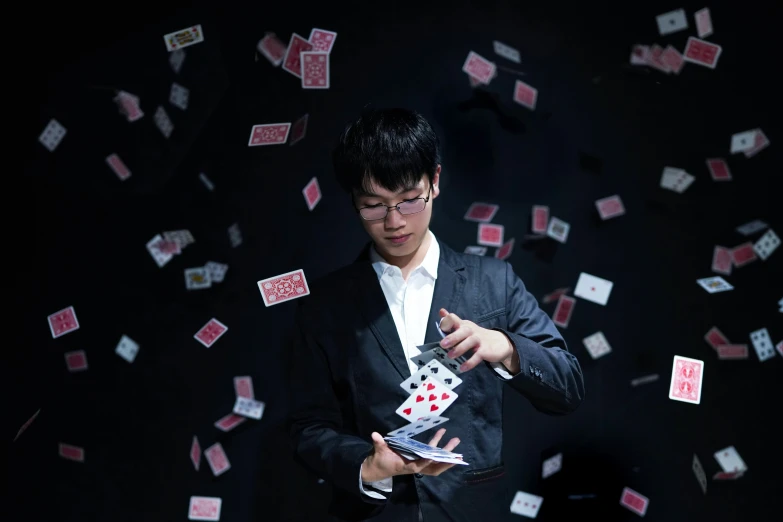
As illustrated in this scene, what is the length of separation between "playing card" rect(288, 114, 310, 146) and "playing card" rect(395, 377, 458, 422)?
1.20 metres

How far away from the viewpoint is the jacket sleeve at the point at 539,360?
2.02 metres

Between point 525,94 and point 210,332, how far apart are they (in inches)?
59.8

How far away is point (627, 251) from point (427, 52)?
1.12m

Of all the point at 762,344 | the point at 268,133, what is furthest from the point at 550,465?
the point at 268,133

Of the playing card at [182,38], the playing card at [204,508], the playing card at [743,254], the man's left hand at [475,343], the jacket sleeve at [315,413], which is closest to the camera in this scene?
the man's left hand at [475,343]

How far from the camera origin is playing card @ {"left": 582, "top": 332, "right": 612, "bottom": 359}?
3.15 m

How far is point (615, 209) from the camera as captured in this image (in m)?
3.11

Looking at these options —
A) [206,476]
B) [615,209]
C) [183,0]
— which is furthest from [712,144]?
[206,476]

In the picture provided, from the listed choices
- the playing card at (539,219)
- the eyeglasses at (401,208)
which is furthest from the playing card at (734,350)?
the eyeglasses at (401,208)

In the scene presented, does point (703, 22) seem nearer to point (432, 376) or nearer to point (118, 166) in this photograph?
point (432, 376)

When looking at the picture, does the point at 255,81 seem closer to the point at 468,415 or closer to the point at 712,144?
the point at 468,415

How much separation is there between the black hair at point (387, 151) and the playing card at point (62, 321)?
4.29 feet

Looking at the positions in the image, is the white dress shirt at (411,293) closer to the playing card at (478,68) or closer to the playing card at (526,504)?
the playing card at (478,68)

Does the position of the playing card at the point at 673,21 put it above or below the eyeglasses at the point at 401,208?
above
